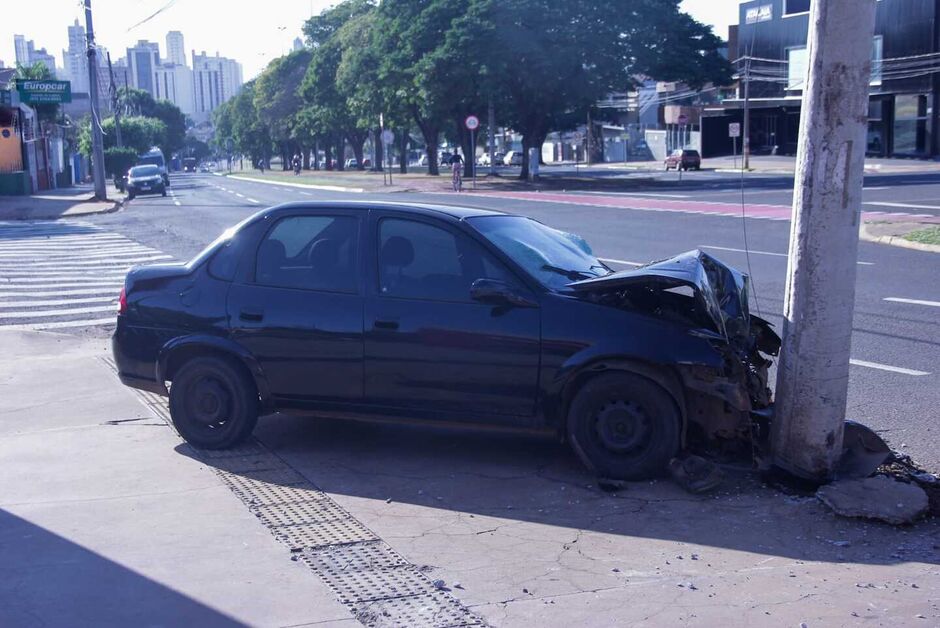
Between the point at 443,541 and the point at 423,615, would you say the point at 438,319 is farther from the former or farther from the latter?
the point at 423,615

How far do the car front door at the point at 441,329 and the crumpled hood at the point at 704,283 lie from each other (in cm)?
52

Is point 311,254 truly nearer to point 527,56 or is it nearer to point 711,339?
point 711,339

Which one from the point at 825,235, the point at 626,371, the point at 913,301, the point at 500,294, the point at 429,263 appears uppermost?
the point at 825,235

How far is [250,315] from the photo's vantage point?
7.01 metres

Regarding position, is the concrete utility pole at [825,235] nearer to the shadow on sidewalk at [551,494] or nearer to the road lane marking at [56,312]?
the shadow on sidewalk at [551,494]

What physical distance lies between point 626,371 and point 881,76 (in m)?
66.7

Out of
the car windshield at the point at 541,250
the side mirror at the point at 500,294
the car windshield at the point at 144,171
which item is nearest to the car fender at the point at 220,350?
the side mirror at the point at 500,294

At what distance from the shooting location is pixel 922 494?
578cm

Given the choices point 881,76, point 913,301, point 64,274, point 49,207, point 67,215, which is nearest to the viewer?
point 913,301

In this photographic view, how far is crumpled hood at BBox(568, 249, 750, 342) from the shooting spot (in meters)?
6.19

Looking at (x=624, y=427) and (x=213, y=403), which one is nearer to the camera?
(x=624, y=427)

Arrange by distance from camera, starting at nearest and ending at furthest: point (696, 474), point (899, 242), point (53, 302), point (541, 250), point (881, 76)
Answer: point (696, 474) < point (541, 250) < point (53, 302) < point (899, 242) < point (881, 76)

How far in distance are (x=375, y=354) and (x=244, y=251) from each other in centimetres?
126

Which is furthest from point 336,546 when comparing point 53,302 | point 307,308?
point 53,302
